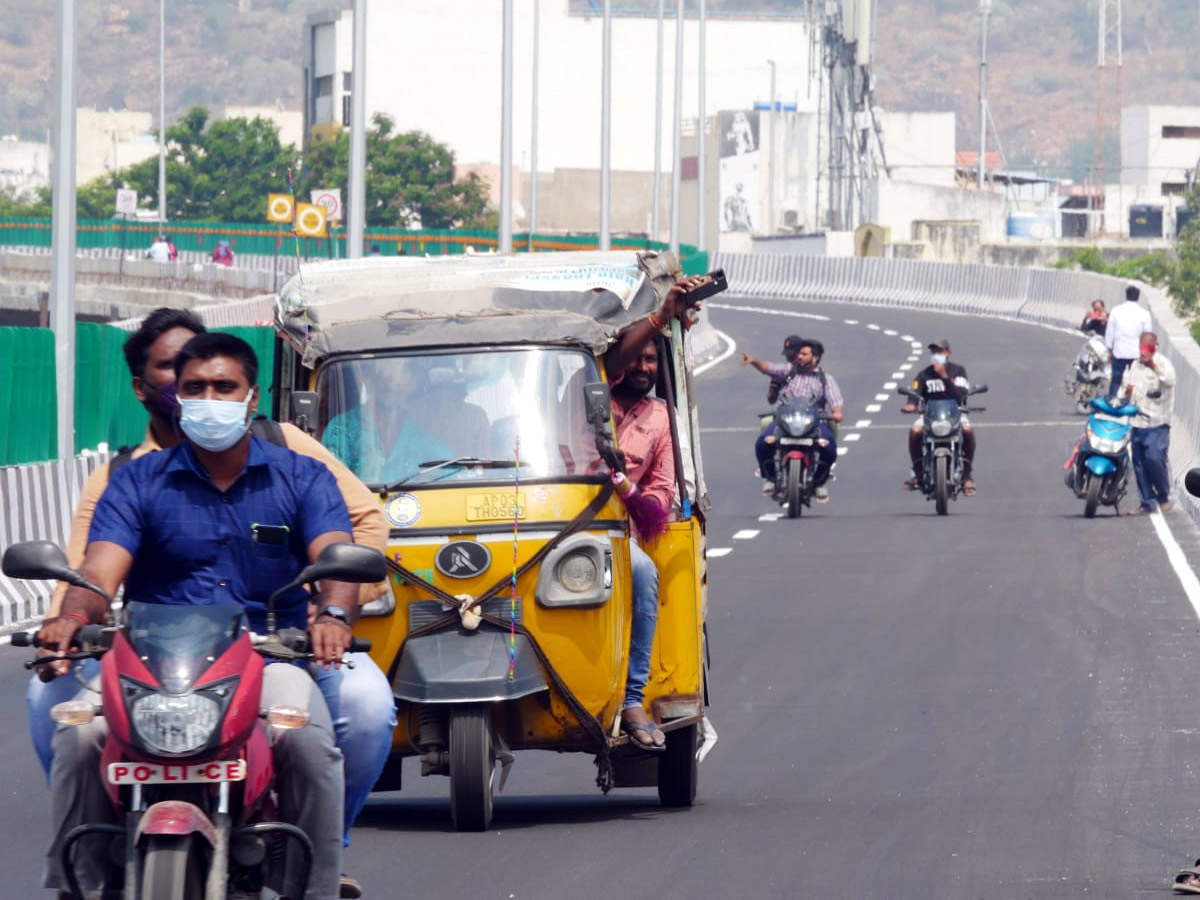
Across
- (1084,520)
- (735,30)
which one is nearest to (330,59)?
(735,30)

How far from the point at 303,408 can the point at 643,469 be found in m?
1.33

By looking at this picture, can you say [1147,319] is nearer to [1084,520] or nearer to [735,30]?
[1084,520]

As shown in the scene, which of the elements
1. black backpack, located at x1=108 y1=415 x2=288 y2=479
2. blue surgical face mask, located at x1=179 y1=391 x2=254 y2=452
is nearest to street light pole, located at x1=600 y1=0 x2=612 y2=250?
black backpack, located at x1=108 y1=415 x2=288 y2=479

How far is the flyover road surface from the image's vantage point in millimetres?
8461

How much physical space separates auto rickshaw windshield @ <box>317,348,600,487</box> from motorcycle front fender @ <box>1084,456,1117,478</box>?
1560 centimetres

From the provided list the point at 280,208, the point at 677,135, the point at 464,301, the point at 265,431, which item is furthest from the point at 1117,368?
the point at 265,431

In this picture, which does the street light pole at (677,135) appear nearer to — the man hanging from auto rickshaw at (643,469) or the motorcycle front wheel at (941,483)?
the motorcycle front wheel at (941,483)

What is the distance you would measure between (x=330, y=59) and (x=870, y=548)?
118 m

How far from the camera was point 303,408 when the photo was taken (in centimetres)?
955

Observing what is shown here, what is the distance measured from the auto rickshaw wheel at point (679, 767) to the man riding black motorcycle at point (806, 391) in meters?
13.1

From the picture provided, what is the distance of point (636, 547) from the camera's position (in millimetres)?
9703

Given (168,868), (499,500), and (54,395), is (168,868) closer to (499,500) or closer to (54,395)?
(499,500)

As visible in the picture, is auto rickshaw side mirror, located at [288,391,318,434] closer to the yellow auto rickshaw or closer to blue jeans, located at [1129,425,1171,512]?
the yellow auto rickshaw

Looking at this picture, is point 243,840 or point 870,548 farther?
point 870,548
